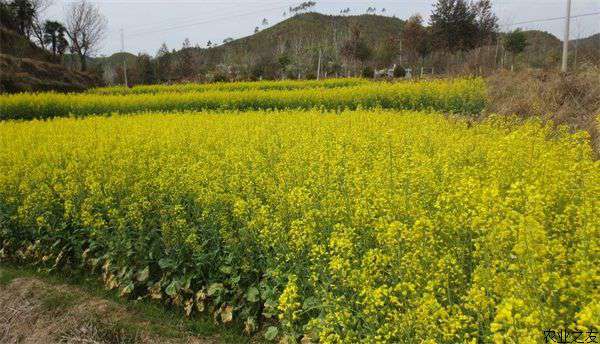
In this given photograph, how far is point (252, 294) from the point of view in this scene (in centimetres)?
413

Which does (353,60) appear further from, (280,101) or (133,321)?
(133,321)

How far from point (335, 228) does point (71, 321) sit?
2944mm

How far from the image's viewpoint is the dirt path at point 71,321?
4.31 m

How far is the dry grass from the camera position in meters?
9.17

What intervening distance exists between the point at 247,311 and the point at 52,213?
3250 mm

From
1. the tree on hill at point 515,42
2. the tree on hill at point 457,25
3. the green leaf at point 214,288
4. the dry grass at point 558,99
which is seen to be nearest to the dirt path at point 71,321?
the green leaf at point 214,288

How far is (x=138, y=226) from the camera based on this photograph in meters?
5.11

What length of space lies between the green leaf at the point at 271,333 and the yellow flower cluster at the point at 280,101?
32.1 feet

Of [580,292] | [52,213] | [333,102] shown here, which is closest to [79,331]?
[52,213]

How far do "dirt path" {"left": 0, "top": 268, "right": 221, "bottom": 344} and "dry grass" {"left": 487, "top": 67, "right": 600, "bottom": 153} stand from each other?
6.94 meters

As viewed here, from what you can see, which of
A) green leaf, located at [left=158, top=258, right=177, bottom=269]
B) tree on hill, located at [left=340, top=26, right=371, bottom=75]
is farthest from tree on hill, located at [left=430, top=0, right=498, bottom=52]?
green leaf, located at [left=158, top=258, right=177, bottom=269]

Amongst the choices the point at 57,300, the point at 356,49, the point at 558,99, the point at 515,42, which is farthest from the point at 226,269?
the point at 356,49

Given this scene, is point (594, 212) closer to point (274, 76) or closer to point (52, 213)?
point (52, 213)

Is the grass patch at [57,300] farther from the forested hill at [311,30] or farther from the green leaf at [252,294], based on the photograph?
the forested hill at [311,30]
